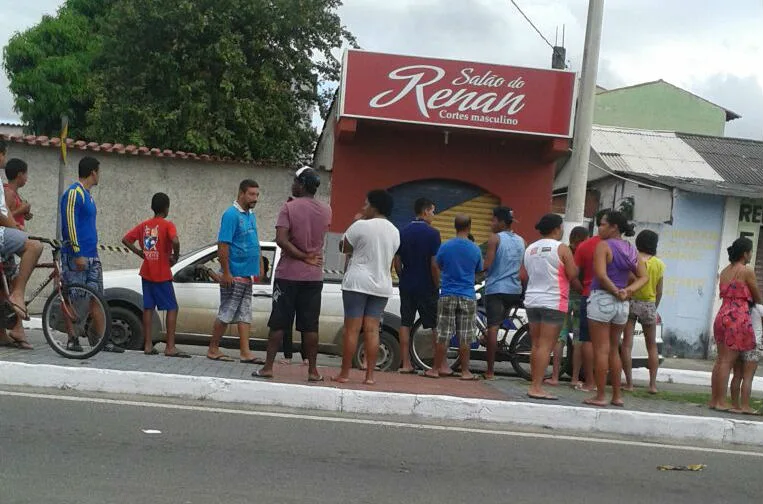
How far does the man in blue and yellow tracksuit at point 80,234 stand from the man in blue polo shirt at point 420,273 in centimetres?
293

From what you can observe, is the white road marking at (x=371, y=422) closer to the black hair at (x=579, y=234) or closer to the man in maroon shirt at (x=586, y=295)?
the man in maroon shirt at (x=586, y=295)

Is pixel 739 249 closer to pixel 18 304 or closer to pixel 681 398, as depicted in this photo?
pixel 681 398

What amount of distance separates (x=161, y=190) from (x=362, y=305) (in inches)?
345

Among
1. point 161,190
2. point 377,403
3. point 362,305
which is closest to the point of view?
point 377,403

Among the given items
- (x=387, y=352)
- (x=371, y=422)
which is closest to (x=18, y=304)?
(x=371, y=422)

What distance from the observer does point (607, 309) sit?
7.41m

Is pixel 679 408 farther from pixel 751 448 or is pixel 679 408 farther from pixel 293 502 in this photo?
pixel 293 502

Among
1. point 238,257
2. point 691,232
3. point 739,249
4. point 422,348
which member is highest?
point 691,232

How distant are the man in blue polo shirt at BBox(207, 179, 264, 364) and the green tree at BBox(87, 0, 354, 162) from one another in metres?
13.7

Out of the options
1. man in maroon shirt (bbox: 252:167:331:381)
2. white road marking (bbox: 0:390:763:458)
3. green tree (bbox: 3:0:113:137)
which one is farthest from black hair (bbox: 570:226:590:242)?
green tree (bbox: 3:0:113:137)

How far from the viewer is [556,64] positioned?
26547 millimetres

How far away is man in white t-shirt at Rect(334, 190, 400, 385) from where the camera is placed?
23.7ft

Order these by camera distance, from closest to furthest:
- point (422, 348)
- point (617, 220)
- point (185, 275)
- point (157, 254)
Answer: point (617, 220)
point (157, 254)
point (422, 348)
point (185, 275)

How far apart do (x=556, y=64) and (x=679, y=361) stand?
1429 cm
